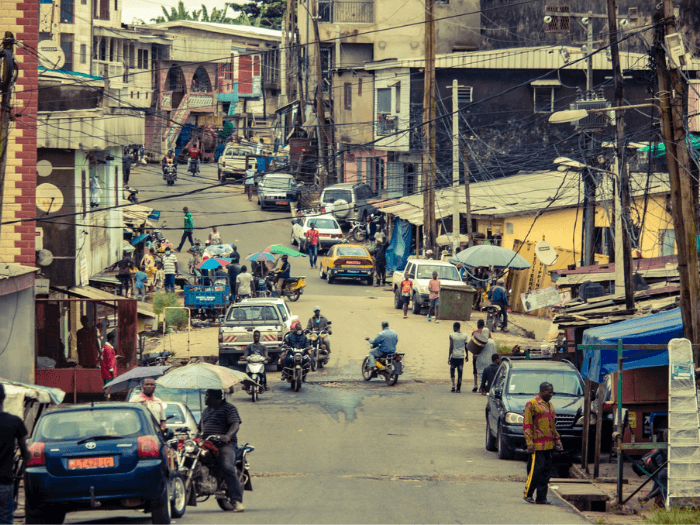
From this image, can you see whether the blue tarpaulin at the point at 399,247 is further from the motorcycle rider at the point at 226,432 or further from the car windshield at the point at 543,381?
the motorcycle rider at the point at 226,432

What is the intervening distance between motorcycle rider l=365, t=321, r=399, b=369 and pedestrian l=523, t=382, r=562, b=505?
1142 cm

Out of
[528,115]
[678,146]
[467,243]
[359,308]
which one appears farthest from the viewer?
[528,115]

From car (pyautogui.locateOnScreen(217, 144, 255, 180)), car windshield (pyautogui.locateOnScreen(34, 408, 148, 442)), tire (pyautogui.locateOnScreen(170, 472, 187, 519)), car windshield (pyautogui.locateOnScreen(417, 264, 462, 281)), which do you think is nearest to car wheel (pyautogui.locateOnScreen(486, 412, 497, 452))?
tire (pyautogui.locateOnScreen(170, 472, 187, 519))

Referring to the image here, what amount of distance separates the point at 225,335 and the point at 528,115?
94.7ft

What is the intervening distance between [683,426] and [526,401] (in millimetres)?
4712

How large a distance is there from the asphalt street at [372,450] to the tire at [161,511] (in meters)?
0.57

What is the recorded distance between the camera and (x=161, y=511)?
35.0 feet

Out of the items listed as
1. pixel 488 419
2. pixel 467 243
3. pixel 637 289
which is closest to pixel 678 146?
pixel 488 419

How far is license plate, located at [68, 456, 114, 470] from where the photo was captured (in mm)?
10367

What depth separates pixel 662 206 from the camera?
35.9 metres

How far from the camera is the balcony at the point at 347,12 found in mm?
61500

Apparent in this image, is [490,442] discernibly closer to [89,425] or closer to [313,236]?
[89,425]

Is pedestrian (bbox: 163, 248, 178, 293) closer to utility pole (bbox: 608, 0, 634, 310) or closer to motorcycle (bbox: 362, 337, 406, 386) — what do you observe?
motorcycle (bbox: 362, 337, 406, 386)

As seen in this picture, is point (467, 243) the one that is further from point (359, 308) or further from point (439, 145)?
point (439, 145)
